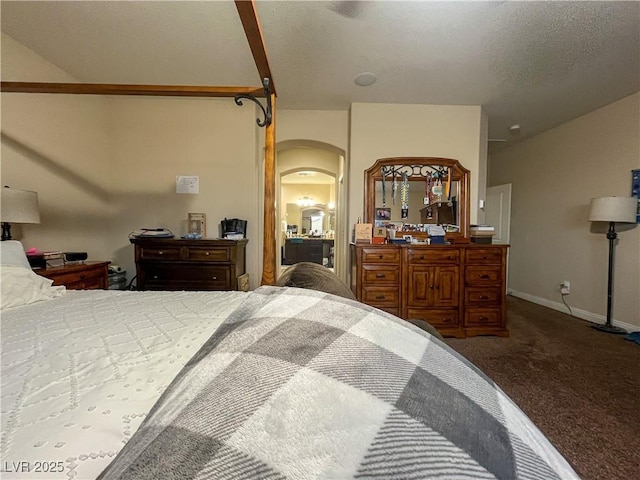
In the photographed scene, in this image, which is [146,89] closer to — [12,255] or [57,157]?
[12,255]

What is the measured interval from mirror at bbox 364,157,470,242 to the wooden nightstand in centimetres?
268

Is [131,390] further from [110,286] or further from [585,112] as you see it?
[585,112]

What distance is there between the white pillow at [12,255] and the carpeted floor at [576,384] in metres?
2.83

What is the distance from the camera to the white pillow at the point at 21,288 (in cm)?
114

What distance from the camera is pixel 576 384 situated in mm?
1831

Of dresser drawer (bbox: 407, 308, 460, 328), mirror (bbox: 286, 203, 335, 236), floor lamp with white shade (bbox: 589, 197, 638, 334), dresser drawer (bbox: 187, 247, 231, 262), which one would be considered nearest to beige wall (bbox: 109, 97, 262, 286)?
dresser drawer (bbox: 187, 247, 231, 262)

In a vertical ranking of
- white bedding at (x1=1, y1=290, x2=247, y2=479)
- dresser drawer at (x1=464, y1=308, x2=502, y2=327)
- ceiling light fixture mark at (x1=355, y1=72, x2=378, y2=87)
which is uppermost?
ceiling light fixture mark at (x1=355, y1=72, x2=378, y2=87)

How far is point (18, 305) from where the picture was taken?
45.0 inches

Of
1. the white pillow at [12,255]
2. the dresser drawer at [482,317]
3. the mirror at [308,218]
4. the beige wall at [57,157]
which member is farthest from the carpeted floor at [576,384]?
the mirror at [308,218]

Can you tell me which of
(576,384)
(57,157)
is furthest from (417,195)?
(57,157)

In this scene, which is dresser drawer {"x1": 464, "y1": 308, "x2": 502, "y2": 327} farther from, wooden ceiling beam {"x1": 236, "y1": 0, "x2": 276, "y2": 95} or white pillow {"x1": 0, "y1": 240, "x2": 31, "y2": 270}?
white pillow {"x1": 0, "y1": 240, "x2": 31, "y2": 270}

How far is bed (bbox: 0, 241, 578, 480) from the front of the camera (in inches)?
11.3

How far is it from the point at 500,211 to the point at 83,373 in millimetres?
5458

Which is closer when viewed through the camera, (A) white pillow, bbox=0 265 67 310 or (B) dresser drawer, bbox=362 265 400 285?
(A) white pillow, bbox=0 265 67 310
